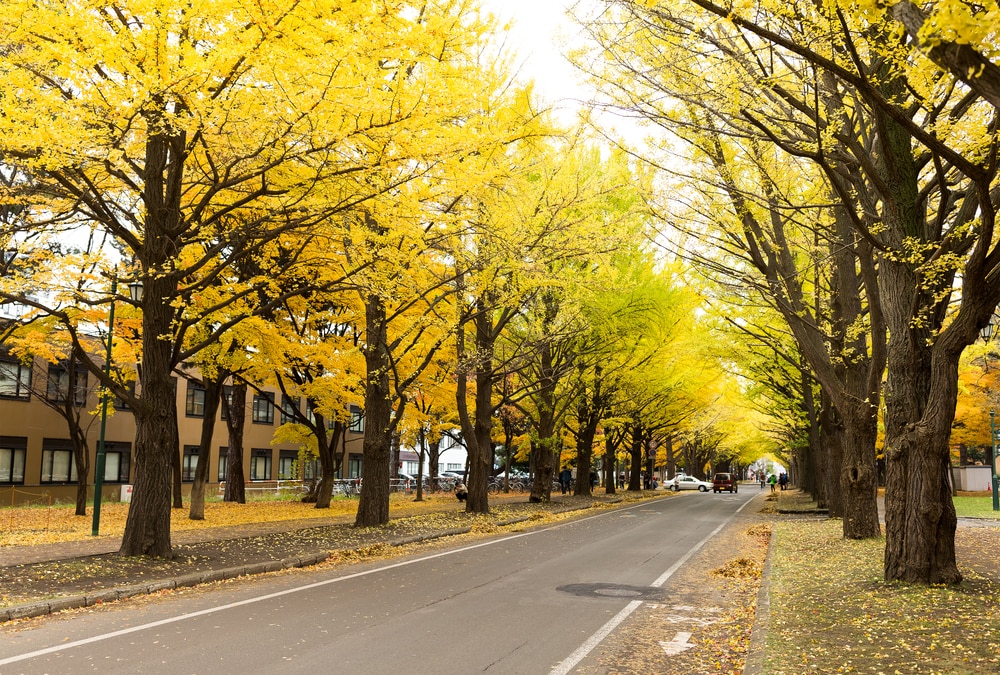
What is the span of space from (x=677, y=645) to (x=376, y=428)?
1271 centimetres

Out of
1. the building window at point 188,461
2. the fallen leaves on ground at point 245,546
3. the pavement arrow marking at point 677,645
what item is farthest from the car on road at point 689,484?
the pavement arrow marking at point 677,645

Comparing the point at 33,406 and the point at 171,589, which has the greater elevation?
the point at 33,406

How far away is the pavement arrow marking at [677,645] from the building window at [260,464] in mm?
40970

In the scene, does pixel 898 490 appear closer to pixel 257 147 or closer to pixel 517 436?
pixel 257 147

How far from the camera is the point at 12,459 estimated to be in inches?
1190

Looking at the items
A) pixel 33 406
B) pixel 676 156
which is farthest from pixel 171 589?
pixel 33 406

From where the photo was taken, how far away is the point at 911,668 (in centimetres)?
566

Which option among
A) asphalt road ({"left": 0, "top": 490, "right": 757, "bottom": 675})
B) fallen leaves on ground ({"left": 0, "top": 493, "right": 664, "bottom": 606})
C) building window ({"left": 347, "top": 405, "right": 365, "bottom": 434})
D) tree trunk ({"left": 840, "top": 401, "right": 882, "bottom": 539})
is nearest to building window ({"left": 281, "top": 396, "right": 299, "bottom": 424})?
building window ({"left": 347, "top": 405, "right": 365, "bottom": 434})

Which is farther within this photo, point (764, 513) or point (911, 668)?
point (764, 513)

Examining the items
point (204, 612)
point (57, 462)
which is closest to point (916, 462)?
point (204, 612)

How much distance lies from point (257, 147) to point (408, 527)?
11.0 metres

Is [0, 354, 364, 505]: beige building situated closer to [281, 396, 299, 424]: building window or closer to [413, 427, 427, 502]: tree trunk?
[281, 396, 299, 424]: building window

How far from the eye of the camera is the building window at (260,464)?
1768 inches

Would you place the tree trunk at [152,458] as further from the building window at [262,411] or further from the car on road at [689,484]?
the car on road at [689,484]
